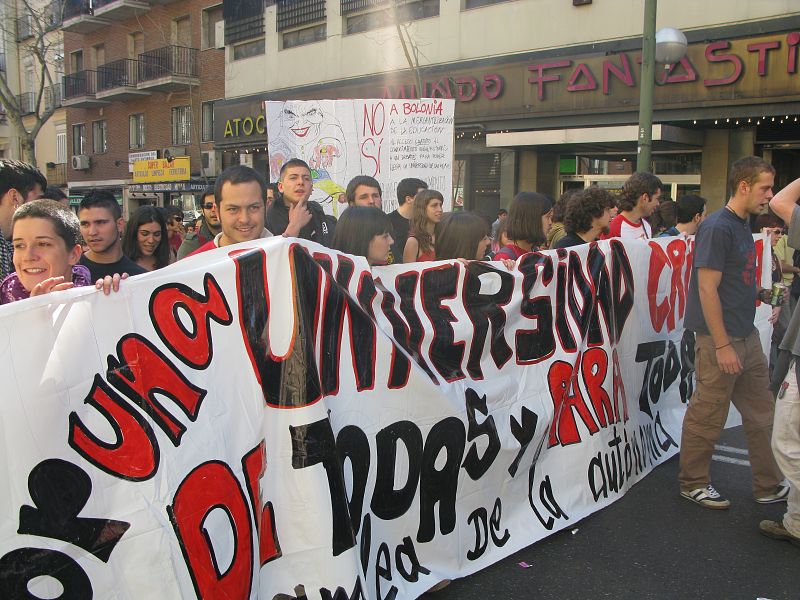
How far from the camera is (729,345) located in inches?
156

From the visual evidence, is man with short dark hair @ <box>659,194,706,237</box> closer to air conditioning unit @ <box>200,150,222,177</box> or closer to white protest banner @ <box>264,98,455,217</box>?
white protest banner @ <box>264,98,455,217</box>

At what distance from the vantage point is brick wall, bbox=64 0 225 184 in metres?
24.0

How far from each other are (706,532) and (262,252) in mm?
2739

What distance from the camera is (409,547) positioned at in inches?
121

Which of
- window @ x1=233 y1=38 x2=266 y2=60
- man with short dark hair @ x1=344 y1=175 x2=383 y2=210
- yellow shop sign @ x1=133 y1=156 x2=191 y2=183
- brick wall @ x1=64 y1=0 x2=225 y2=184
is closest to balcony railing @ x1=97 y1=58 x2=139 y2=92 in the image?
brick wall @ x1=64 y1=0 x2=225 y2=184

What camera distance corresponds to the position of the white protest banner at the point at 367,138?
24.0ft

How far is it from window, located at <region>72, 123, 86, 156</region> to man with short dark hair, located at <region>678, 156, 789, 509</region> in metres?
31.3

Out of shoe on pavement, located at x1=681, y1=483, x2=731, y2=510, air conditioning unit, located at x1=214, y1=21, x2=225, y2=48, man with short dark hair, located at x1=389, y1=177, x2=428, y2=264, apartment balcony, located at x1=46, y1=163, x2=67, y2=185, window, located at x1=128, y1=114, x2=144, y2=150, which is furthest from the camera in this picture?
apartment balcony, located at x1=46, y1=163, x2=67, y2=185

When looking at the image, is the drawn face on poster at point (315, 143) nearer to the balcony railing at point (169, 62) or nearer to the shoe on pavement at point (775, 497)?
the shoe on pavement at point (775, 497)

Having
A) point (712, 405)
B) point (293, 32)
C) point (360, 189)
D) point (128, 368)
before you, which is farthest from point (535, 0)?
point (128, 368)

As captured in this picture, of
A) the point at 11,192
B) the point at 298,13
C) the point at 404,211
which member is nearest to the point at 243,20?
the point at 298,13

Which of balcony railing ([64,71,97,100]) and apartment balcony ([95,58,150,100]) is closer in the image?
apartment balcony ([95,58,150,100])

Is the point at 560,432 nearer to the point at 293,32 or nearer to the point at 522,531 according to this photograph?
the point at 522,531

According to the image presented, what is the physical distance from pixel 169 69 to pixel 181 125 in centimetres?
188
